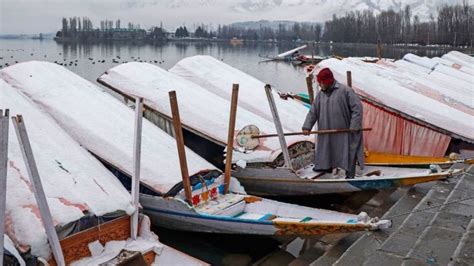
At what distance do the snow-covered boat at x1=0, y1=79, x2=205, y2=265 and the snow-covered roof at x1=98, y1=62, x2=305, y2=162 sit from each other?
8.46 feet

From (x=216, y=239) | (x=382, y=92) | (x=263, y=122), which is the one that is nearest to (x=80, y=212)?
(x=216, y=239)

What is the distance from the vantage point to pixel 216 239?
23.1ft

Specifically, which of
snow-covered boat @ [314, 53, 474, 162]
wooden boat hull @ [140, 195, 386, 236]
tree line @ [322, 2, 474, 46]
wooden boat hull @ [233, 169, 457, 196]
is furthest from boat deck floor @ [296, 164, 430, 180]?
tree line @ [322, 2, 474, 46]

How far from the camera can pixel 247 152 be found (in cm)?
851

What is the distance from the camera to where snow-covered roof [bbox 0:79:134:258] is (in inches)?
203

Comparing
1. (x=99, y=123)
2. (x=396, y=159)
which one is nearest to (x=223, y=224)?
(x=99, y=123)

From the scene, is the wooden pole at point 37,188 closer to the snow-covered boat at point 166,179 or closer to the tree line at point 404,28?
the snow-covered boat at point 166,179

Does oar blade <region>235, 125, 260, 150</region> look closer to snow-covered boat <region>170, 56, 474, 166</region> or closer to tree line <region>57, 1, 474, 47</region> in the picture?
snow-covered boat <region>170, 56, 474, 166</region>

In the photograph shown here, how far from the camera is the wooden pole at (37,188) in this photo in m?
4.43

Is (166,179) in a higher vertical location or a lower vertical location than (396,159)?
higher

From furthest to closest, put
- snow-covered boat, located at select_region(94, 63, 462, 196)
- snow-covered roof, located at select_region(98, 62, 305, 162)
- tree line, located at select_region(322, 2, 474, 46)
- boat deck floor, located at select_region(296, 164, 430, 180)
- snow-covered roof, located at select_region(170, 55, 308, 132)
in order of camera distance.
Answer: tree line, located at select_region(322, 2, 474, 46) < snow-covered roof, located at select_region(170, 55, 308, 132) < snow-covered roof, located at select_region(98, 62, 305, 162) < boat deck floor, located at select_region(296, 164, 430, 180) < snow-covered boat, located at select_region(94, 63, 462, 196)

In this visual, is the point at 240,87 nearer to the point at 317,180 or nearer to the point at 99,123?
the point at 99,123

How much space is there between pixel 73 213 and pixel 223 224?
189cm

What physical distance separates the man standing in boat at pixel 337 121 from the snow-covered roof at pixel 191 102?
879 mm
